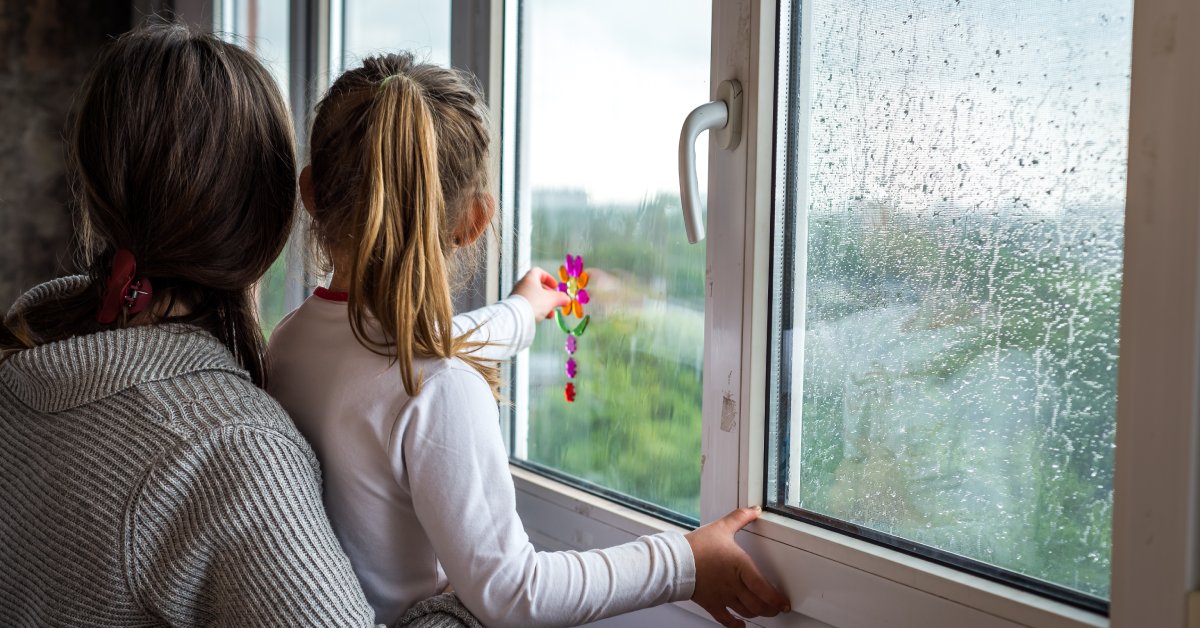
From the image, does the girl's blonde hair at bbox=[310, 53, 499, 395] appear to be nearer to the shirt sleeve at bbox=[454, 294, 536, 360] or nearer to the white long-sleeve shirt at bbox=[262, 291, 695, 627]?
the white long-sleeve shirt at bbox=[262, 291, 695, 627]

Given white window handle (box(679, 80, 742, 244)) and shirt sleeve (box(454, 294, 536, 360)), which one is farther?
shirt sleeve (box(454, 294, 536, 360))

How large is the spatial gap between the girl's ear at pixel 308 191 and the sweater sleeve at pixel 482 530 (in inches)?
8.7

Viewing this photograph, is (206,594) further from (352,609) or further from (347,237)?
A: (347,237)

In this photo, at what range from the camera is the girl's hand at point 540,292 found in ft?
3.80

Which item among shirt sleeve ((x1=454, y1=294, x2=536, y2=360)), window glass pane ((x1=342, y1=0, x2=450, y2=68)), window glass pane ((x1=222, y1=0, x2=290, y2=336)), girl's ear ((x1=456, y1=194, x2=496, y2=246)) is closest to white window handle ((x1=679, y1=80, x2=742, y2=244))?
girl's ear ((x1=456, y1=194, x2=496, y2=246))

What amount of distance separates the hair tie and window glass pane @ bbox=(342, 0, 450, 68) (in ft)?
1.73

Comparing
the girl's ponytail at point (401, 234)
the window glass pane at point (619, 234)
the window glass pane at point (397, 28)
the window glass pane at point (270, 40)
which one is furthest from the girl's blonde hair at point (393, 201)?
the window glass pane at point (270, 40)

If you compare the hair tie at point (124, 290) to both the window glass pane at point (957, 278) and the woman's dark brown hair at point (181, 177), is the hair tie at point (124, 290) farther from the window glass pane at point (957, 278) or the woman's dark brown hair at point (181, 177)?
the window glass pane at point (957, 278)

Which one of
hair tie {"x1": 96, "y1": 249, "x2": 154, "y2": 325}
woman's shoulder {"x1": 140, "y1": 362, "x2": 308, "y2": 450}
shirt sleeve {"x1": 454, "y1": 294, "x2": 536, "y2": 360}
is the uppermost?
hair tie {"x1": 96, "y1": 249, "x2": 154, "y2": 325}

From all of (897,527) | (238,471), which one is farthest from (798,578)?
(238,471)

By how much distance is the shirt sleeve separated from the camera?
1.09 metres

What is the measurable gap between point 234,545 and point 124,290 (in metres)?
0.28

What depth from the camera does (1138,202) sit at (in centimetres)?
59

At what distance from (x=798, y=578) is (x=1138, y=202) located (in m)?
0.43
